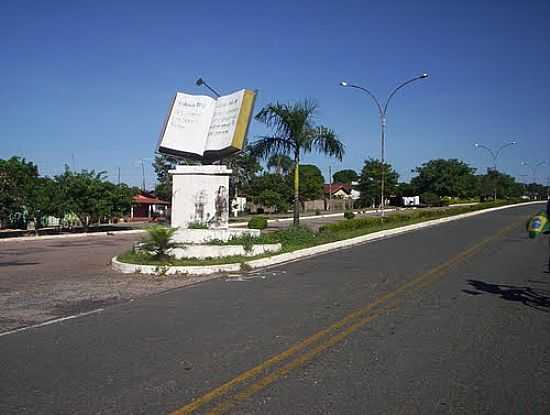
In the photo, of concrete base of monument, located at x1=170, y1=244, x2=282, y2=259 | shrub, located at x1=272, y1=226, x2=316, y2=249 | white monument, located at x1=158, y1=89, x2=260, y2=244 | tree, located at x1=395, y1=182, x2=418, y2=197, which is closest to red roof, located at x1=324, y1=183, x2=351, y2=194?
tree, located at x1=395, y1=182, x2=418, y2=197

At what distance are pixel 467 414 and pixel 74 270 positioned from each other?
1304 centimetres

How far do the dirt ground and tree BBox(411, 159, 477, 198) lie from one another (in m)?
84.6

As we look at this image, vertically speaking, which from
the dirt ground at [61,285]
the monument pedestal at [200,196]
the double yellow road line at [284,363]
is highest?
the monument pedestal at [200,196]

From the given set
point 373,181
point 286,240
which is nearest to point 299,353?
point 286,240

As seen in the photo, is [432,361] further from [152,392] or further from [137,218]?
[137,218]

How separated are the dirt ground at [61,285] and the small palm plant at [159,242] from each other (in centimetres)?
115

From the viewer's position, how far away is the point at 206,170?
19.1 meters

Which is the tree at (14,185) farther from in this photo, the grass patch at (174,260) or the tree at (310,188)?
the tree at (310,188)

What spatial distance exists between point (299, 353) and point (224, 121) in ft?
46.9

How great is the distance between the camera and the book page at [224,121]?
19094mm

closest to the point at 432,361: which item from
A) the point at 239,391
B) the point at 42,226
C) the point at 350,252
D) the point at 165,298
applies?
the point at 239,391

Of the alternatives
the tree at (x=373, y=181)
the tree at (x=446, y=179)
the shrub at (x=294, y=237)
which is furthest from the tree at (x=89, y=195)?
the tree at (x=446, y=179)

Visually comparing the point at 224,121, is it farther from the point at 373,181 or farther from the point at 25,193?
the point at 373,181

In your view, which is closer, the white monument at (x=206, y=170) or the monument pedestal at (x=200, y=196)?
the white monument at (x=206, y=170)
